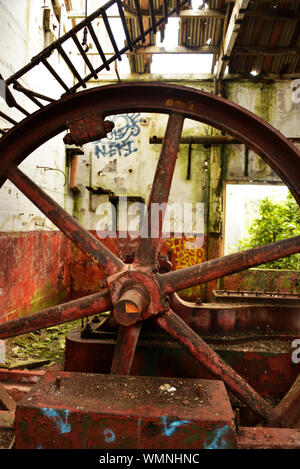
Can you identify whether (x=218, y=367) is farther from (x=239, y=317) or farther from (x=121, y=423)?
(x=239, y=317)

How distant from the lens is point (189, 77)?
752cm

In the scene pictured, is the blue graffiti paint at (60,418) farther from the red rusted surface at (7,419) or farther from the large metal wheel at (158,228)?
the large metal wheel at (158,228)

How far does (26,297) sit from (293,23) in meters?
6.64

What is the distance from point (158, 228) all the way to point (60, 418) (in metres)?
1.26

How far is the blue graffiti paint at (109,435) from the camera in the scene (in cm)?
154

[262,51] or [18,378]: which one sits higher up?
[262,51]

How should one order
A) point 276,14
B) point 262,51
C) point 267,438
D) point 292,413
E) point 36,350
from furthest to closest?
point 262,51, point 276,14, point 36,350, point 292,413, point 267,438

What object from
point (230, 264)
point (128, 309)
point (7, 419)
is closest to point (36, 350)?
point (7, 419)

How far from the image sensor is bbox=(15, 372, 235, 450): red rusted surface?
151 cm

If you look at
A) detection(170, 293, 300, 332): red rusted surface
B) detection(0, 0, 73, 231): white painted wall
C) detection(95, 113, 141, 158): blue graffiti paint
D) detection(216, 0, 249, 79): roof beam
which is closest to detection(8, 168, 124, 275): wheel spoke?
detection(170, 293, 300, 332): red rusted surface

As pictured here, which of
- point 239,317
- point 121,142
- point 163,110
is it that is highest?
point 121,142

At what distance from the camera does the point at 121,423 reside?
1530 millimetres

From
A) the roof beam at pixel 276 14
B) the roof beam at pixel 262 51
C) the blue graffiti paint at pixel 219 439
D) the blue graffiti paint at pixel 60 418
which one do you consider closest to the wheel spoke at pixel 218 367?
the blue graffiti paint at pixel 219 439

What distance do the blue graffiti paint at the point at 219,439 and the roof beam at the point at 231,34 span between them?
17.9 feet
